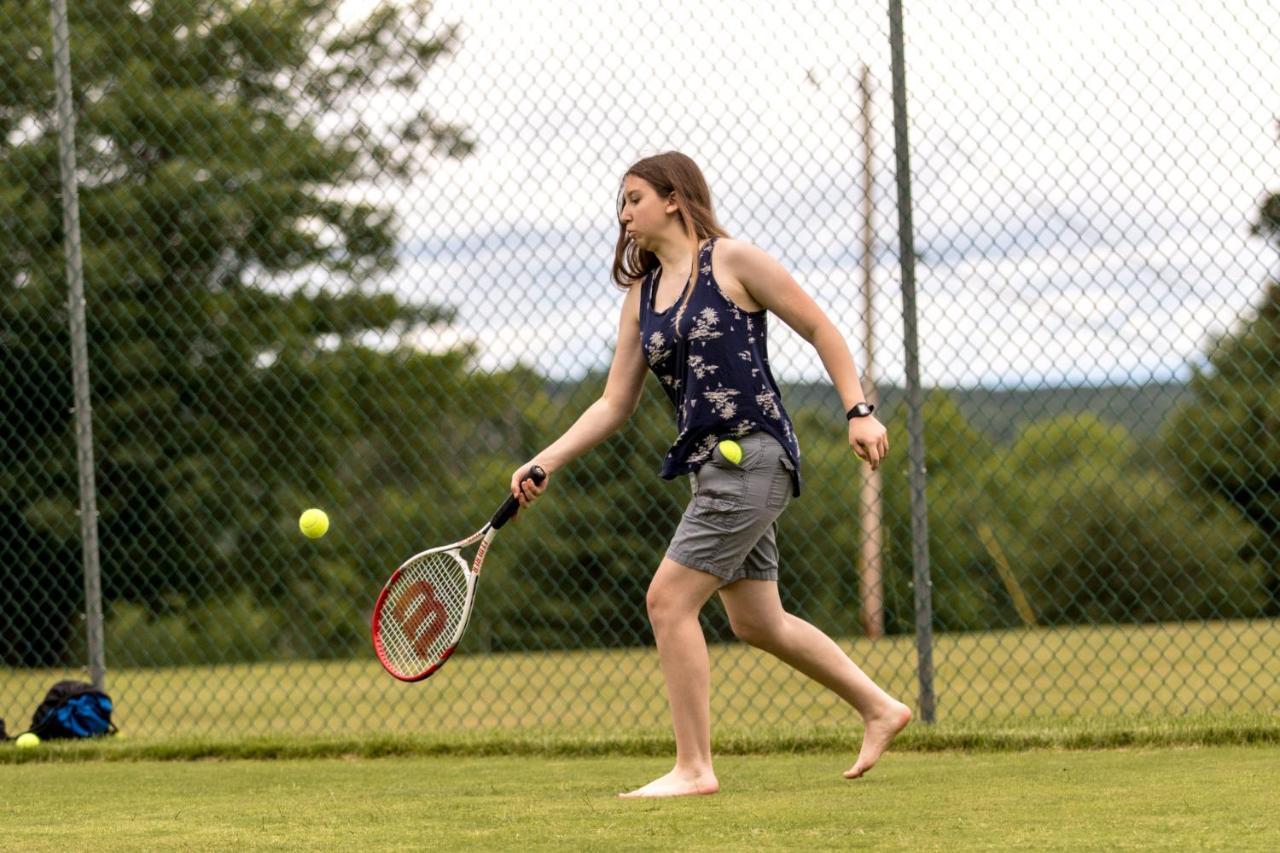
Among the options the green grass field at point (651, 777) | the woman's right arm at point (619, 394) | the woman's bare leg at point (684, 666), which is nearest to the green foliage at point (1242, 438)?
the green grass field at point (651, 777)

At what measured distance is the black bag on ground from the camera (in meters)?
5.95

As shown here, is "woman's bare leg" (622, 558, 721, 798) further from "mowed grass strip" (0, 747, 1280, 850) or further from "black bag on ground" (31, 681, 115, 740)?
"black bag on ground" (31, 681, 115, 740)

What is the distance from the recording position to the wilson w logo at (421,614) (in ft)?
14.0

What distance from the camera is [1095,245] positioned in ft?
17.7

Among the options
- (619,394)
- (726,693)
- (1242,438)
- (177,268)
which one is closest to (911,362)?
(619,394)

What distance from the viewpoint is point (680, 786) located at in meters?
4.01

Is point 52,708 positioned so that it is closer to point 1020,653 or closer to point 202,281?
point 202,281

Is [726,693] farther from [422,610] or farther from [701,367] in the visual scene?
[701,367]

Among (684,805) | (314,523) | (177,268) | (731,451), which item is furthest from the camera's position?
(177,268)

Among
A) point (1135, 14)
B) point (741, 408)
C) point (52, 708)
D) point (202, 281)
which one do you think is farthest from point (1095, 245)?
point (202, 281)

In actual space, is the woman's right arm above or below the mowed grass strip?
above

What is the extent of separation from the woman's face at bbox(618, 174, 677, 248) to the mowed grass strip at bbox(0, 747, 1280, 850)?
134 centimetres

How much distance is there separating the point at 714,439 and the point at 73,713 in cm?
305

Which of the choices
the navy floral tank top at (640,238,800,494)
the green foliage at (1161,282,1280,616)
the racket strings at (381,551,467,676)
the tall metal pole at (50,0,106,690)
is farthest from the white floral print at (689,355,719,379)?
the green foliage at (1161,282,1280,616)
